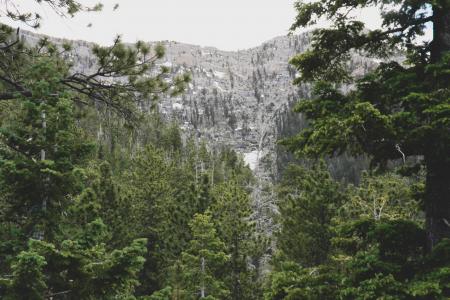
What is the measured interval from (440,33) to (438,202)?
8.65ft

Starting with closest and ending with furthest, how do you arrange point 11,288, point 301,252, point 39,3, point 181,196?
point 11,288 < point 39,3 < point 301,252 < point 181,196

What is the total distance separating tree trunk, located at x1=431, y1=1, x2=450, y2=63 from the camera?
6.60 m

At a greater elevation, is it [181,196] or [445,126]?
[445,126]

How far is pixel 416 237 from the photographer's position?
22.1ft

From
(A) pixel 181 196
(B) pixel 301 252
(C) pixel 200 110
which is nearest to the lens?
(B) pixel 301 252

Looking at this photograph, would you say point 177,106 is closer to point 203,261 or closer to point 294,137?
point 203,261

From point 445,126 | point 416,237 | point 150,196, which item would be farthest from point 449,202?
point 150,196

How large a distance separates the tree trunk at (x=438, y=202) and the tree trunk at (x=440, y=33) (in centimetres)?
168

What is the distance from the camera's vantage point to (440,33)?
264 inches

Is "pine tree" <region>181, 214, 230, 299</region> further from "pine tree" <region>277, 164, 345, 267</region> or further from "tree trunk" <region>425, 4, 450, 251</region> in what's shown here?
"tree trunk" <region>425, 4, 450, 251</region>

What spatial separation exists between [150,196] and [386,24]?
21.9 metres

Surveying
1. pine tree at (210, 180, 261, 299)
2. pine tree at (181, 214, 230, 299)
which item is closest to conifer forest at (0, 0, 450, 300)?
pine tree at (181, 214, 230, 299)

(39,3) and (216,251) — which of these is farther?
(216,251)

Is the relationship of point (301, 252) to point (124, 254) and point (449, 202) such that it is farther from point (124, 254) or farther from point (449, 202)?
point (124, 254)
